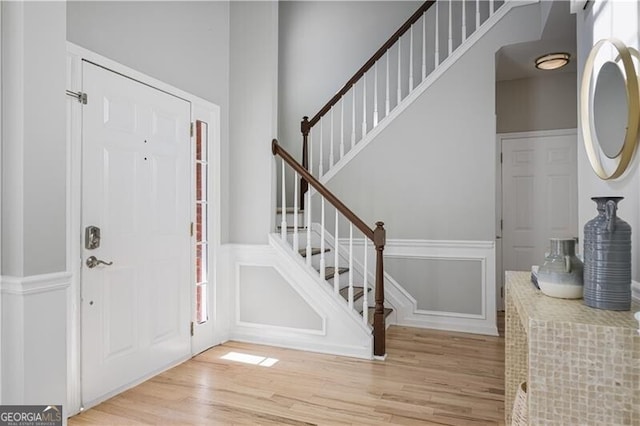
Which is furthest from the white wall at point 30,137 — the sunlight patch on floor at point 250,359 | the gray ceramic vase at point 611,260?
the gray ceramic vase at point 611,260

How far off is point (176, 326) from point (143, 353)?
32 cm

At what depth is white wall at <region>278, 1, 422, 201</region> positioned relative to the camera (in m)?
4.70

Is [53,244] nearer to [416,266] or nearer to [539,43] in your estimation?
[416,266]

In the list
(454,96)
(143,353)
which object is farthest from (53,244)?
(454,96)

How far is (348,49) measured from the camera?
484 cm

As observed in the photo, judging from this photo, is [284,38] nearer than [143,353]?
No

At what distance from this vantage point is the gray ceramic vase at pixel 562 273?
4.60 feet

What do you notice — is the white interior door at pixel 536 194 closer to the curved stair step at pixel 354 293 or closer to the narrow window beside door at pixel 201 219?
the curved stair step at pixel 354 293

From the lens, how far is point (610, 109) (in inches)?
65.1

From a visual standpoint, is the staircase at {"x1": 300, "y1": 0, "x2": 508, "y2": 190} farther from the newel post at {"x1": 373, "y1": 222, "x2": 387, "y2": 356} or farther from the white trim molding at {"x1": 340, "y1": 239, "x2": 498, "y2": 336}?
the newel post at {"x1": 373, "y1": 222, "x2": 387, "y2": 356}

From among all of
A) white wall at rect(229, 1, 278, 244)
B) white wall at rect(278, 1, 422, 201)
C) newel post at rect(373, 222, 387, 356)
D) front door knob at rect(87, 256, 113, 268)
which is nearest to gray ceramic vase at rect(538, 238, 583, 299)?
newel post at rect(373, 222, 387, 356)

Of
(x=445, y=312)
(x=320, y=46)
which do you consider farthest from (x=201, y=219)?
(x=320, y=46)

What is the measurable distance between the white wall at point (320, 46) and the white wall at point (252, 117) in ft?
5.31

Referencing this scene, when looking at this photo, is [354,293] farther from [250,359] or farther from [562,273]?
[562,273]
